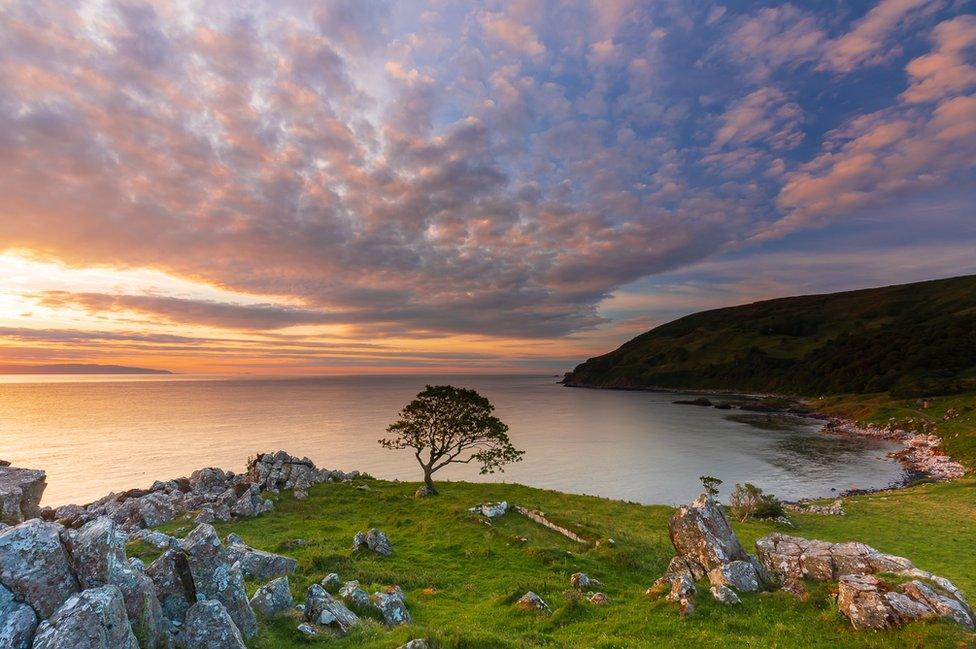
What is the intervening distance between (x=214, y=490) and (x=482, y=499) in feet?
100

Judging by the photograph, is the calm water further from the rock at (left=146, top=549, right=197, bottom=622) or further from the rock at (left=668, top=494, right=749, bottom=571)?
the rock at (left=146, top=549, right=197, bottom=622)

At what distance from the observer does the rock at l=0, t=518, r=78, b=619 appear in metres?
11.5

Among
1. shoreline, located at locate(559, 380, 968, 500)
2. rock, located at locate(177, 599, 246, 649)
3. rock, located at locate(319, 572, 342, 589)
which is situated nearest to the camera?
rock, located at locate(177, 599, 246, 649)

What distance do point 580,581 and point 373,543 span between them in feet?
50.3

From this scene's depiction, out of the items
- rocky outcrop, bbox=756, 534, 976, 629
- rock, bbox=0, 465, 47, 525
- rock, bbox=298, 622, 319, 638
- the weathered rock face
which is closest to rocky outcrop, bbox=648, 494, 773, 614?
rocky outcrop, bbox=756, 534, 976, 629

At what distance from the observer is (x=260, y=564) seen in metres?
24.2

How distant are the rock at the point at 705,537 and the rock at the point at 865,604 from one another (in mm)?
5700

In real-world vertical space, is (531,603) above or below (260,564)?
below

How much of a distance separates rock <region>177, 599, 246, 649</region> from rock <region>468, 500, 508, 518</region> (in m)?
29.7

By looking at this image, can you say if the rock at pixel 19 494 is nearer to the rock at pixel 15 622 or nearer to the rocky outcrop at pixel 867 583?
the rock at pixel 15 622

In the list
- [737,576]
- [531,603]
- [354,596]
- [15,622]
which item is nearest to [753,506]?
[737,576]

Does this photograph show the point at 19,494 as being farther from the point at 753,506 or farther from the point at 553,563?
the point at 753,506

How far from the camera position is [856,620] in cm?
1744

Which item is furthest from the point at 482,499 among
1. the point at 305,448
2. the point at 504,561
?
the point at 305,448
